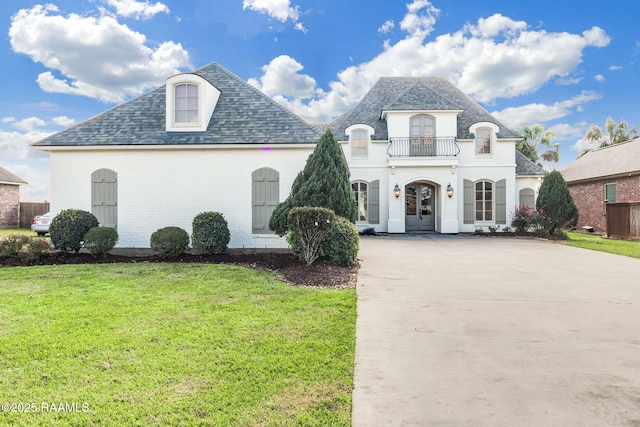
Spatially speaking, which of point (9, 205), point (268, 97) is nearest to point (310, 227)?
point (268, 97)

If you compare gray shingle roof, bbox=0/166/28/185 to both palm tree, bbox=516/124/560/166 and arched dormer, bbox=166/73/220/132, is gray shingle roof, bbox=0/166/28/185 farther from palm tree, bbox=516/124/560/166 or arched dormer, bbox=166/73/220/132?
palm tree, bbox=516/124/560/166

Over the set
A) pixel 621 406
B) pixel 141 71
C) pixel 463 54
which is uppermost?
pixel 463 54

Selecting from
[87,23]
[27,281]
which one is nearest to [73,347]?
[27,281]

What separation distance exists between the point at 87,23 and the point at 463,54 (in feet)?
47.3

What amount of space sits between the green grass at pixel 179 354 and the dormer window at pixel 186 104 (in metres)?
6.85

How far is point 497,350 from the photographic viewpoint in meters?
3.67

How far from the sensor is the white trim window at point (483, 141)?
18.6 meters

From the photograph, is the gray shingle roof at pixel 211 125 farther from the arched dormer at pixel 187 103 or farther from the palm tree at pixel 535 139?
the palm tree at pixel 535 139

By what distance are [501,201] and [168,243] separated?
17141 mm

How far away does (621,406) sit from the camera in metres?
2.62

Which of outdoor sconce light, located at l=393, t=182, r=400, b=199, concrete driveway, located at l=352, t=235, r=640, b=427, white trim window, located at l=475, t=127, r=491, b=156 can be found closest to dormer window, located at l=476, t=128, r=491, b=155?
white trim window, located at l=475, t=127, r=491, b=156

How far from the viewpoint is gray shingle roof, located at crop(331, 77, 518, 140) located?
18281mm

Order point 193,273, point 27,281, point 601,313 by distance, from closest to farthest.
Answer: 1. point 601,313
2. point 27,281
3. point 193,273

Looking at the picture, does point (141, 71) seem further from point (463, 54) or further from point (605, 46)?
point (605, 46)
